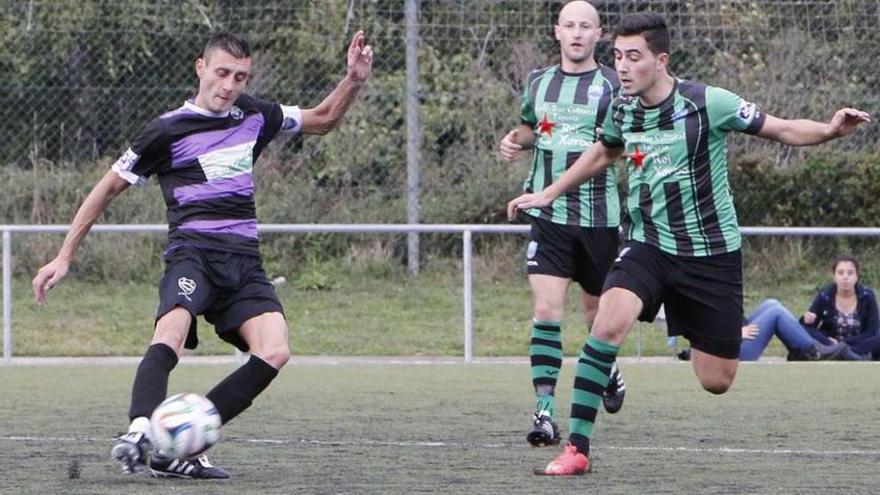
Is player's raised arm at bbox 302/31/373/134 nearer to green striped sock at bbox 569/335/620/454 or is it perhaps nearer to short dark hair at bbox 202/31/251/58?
Answer: short dark hair at bbox 202/31/251/58

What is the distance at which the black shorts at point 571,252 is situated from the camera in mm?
8344

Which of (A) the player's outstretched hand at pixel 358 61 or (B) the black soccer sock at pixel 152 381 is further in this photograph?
(A) the player's outstretched hand at pixel 358 61

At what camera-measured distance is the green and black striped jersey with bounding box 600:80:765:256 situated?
6.71 metres

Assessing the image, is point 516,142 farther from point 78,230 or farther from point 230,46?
point 78,230

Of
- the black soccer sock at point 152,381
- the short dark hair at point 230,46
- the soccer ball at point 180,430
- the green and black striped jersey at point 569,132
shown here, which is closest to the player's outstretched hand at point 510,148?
the green and black striped jersey at point 569,132

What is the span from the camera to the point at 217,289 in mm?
6590

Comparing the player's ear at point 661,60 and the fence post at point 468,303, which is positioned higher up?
the player's ear at point 661,60

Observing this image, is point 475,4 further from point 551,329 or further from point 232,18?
point 551,329

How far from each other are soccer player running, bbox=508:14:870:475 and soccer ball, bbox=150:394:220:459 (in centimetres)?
137

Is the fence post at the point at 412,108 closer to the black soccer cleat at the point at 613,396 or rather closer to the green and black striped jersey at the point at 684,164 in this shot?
the black soccer cleat at the point at 613,396

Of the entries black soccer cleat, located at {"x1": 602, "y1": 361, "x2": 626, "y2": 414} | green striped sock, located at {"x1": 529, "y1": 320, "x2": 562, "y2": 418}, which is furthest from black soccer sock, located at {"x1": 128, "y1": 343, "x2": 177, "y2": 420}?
black soccer cleat, located at {"x1": 602, "y1": 361, "x2": 626, "y2": 414}

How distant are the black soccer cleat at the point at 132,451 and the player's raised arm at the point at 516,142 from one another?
2.83 meters

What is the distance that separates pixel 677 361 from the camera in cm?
1372

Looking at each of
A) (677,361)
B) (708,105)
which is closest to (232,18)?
(677,361)
